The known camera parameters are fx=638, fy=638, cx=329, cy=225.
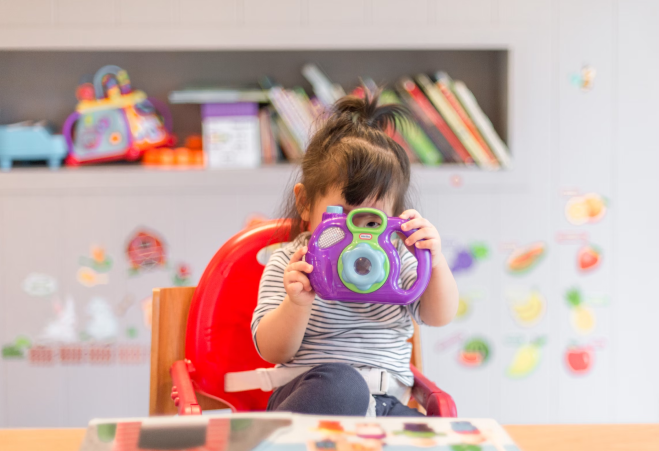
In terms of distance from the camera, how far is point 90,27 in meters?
1.64

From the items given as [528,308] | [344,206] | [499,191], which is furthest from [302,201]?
[528,308]

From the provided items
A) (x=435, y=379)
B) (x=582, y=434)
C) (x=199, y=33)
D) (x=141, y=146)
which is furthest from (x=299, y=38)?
(x=582, y=434)

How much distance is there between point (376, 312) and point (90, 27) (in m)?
1.16

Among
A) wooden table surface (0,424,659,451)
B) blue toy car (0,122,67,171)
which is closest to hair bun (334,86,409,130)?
wooden table surface (0,424,659,451)

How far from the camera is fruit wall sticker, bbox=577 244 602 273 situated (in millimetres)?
1752

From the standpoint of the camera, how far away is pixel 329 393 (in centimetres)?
74

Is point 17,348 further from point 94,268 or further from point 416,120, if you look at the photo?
point 416,120

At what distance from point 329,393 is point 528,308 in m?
1.15

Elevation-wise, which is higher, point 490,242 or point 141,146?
point 141,146

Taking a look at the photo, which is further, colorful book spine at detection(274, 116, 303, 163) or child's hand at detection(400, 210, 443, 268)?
colorful book spine at detection(274, 116, 303, 163)

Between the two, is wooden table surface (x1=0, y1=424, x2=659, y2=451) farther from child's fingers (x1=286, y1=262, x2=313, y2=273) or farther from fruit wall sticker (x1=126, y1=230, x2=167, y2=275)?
fruit wall sticker (x1=126, y1=230, x2=167, y2=275)

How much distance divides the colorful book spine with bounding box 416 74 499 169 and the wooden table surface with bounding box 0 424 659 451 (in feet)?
4.01

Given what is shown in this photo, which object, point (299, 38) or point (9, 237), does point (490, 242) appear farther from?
point (9, 237)

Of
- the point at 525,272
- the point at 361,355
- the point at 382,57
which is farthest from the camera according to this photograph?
the point at 382,57
